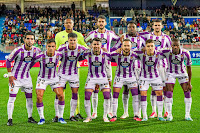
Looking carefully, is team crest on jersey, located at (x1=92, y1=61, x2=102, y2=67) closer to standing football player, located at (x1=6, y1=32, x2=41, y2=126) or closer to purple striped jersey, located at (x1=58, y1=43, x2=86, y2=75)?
purple striped jersey, located at (x1=58, y1=43, x2=86, y2=75)

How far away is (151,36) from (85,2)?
91.7 feet

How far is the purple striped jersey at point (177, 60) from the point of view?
729 centimetres

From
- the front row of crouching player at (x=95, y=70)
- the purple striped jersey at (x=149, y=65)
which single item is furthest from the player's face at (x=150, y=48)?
the purple striped jersey at (x=149, y=65)

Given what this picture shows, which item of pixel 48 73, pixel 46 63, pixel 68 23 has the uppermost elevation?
pixel 68 23

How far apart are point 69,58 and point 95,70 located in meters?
0.63

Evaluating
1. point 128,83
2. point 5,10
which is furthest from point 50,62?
point 5,10

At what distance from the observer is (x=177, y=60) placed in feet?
23.9

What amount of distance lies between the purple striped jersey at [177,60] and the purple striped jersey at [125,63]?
28.2 inches

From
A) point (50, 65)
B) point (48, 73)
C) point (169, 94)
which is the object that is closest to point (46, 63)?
point (50, 65)

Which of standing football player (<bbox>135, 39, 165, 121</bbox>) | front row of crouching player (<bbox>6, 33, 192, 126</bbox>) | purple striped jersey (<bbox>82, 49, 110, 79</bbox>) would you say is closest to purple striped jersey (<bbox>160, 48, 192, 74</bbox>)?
front row of crouching player (<bbox>6, 33, 192, 126</bbox>)

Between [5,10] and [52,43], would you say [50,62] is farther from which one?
[5,10]

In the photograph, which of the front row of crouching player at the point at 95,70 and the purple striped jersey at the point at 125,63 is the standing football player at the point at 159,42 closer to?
the front row of crouching player at the point at 95,70

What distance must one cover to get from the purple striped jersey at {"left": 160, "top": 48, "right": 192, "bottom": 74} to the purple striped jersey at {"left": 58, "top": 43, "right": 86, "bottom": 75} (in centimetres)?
188

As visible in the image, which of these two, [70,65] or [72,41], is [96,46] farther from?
[70,65]
